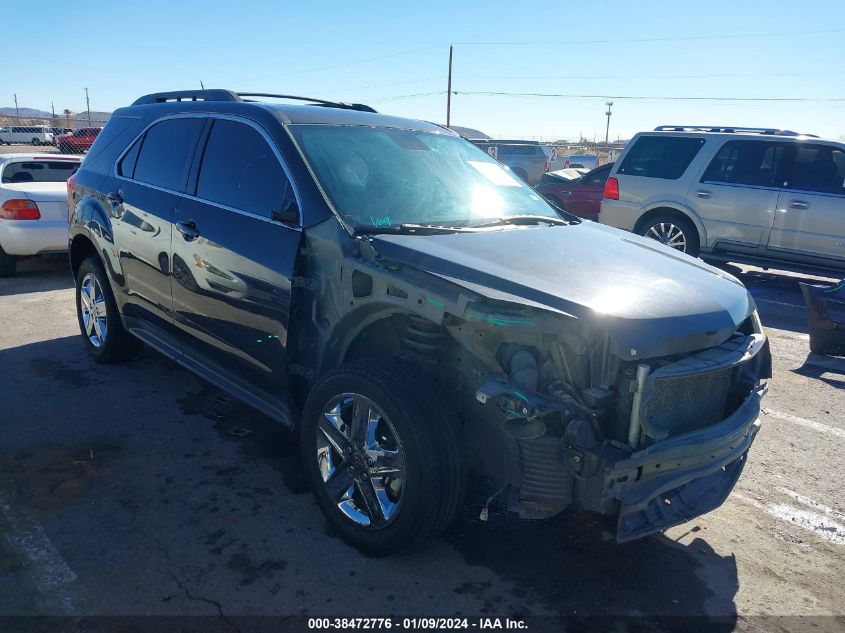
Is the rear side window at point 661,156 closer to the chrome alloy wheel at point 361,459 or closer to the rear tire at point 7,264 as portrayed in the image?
the chrome alloy wheel at point 361,459

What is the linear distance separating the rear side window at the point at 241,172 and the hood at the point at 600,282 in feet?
2.59

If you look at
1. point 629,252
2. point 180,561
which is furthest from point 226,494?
point 629,252

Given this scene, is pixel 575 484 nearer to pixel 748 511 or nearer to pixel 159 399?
pixel 748 511

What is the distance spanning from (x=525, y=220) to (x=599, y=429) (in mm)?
1667

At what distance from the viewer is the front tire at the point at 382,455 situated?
9.21 ft

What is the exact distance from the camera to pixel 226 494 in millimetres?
3623

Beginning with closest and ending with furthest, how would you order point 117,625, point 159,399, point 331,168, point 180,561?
1. point 117,625
2. point 180,561
3. point 331,168
4. point 159,399

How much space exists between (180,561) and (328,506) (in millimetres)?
694

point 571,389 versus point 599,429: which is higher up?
point 571,389

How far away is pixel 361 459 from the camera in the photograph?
10.1 feet

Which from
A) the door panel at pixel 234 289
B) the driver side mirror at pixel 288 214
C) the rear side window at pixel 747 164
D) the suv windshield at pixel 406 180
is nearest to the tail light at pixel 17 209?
the door panel at pixel 234 289

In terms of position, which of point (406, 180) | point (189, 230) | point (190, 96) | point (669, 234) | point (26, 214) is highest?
point (190, 96)

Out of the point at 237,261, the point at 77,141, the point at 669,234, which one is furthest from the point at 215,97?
the point at 77,141

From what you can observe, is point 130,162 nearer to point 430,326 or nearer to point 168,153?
point 168,153
